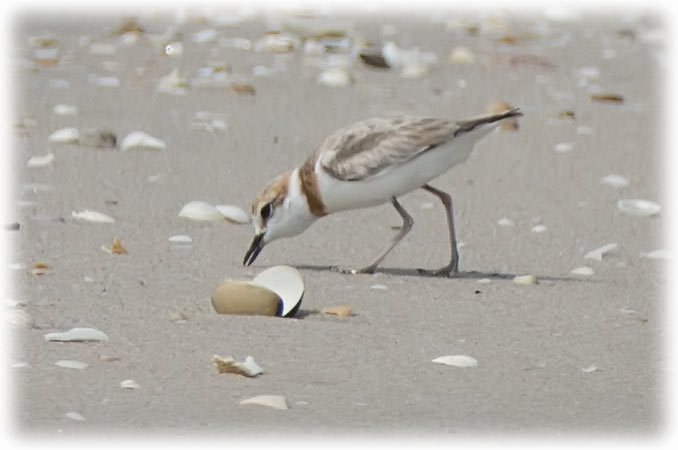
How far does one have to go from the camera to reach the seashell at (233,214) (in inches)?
226

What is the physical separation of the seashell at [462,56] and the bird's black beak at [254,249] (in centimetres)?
402

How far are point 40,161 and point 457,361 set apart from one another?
2725 millimetres

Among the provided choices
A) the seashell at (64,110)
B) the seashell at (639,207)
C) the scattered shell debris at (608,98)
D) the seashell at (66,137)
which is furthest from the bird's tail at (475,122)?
the scattered shell debris at (608,98)

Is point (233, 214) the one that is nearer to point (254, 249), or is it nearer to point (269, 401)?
point (254, 249)

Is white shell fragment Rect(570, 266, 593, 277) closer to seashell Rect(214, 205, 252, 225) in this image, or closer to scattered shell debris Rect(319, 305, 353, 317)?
scattered shell debris Rect(319, 305, 353, 317)

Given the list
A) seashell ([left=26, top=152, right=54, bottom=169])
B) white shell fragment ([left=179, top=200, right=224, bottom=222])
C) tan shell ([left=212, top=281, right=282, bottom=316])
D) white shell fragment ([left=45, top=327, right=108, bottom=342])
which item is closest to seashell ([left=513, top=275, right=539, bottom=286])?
tan shell ([left=212, top=281, right=282, bottom=316])

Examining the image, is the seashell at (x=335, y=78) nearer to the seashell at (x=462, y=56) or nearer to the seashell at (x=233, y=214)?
the seashell at (x=462, y=56)

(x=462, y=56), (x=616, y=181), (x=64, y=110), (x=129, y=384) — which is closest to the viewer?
(x=129, y=384)

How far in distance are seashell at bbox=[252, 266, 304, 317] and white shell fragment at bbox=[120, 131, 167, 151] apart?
223cm

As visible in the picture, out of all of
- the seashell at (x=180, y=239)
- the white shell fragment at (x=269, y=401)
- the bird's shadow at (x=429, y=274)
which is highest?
the bird's shadow at (x=429, y=274)

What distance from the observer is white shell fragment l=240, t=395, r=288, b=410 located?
3.65m

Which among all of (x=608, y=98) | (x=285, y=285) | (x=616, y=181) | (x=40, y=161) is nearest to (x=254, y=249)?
(x=285, y=285)

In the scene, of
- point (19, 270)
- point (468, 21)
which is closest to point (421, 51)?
point (468, 21)

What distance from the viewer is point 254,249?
204 inches
